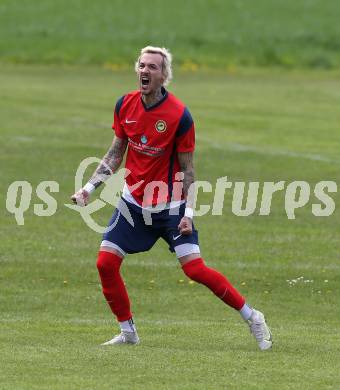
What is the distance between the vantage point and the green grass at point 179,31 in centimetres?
5088

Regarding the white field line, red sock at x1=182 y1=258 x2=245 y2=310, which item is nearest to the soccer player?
red sock at x1=182 y1=258 x2=245 y2=310

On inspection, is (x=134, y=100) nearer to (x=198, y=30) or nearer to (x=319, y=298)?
(x=319, y=298)

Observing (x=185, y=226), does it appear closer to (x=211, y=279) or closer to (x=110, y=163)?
(x=211, y=279)

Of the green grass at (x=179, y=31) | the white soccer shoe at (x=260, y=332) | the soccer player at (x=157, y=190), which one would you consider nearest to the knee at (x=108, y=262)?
the soccer player at (x=157, y=190)

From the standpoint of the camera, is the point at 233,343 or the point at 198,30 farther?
the point at 198,30

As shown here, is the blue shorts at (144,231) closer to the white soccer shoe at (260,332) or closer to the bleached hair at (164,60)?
the white soccer shoe at (260,332)

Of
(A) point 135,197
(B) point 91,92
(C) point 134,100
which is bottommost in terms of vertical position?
(B) point 91,92

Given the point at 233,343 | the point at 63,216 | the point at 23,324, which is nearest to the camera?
the point at 233,343

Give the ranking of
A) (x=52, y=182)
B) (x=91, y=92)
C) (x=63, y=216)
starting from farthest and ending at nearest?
1. (x=91, y=92)
2. (x=52, y=182)
3. (x=63, y=216)

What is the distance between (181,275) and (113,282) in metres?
4.73

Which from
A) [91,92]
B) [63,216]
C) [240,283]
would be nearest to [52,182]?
[63,216]

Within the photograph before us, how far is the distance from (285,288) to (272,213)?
529cm

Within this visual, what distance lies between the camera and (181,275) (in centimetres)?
1625

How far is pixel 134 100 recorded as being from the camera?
11.5m
